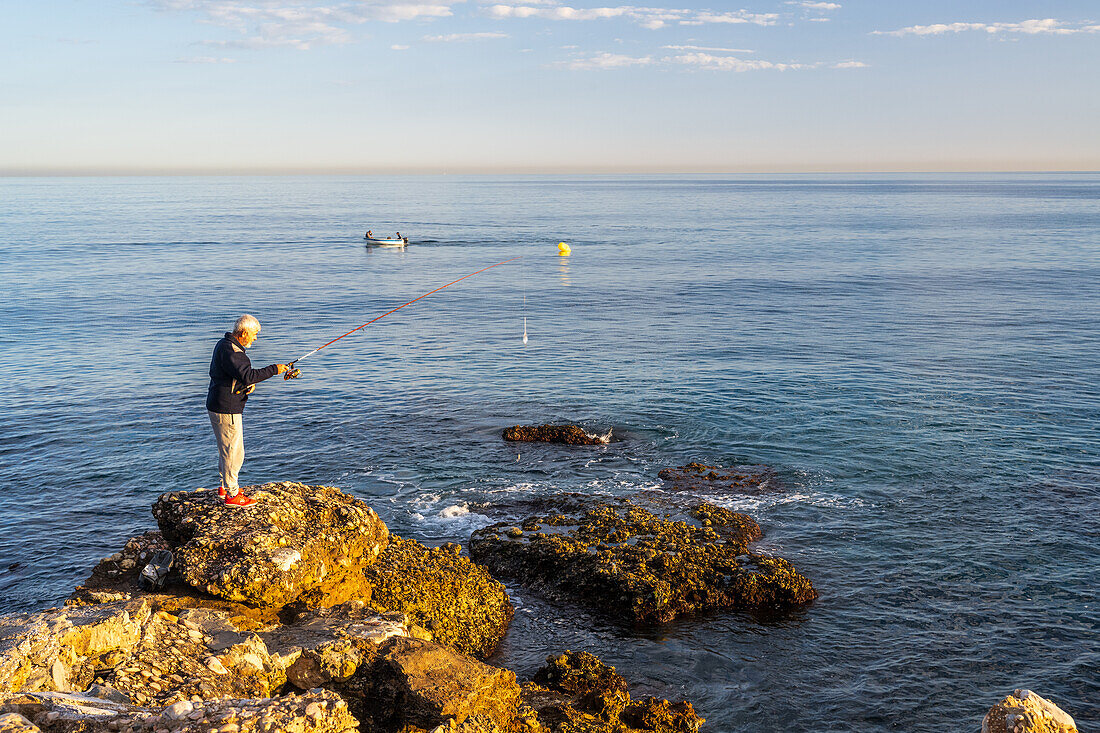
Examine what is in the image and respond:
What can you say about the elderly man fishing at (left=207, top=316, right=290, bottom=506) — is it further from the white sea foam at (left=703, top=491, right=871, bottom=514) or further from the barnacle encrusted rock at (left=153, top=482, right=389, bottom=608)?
the white sea foam at (left=703, top=491, right=871, bottom=514)

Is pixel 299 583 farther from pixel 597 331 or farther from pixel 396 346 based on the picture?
pixel 597 331

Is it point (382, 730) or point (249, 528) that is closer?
point (382, 730)

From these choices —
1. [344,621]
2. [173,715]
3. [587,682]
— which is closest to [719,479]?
[587,682]

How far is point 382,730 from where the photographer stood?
30.2 ft

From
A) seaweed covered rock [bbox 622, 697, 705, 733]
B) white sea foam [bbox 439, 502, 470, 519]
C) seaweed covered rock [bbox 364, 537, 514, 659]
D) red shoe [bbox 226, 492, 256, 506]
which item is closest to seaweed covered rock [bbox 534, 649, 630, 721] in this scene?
seaweed covered rock [bbox 622, 697, 705, 733]

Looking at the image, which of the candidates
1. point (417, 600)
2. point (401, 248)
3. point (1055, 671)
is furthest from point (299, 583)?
point (401, 248)

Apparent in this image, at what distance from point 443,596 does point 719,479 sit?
32.3 ft

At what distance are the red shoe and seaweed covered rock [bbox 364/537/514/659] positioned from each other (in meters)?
2.43

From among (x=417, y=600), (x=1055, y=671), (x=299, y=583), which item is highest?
(x=299, y=583)

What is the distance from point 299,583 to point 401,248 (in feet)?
242

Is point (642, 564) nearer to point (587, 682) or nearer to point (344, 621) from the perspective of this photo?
point (587, 682)

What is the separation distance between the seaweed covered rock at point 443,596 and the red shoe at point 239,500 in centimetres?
243

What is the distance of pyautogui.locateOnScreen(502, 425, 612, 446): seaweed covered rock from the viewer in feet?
79.4

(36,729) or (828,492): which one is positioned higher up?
(36,729)
